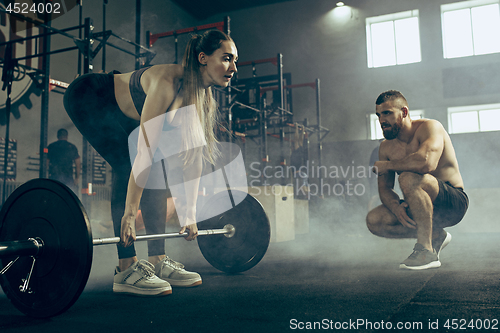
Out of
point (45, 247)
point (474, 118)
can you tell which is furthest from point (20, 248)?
point (474, 118)

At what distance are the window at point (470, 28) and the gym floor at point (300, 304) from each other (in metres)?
6.89

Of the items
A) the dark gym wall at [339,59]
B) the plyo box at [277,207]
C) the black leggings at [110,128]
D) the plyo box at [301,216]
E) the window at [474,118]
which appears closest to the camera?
the black leggings at [110,128]

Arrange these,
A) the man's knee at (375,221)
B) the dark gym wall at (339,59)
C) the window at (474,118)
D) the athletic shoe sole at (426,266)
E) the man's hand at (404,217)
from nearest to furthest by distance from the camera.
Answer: the athletic shoe sole at (426,266), the man's hand at (404,217), the man's knee at (375,221), the dark gym wall at (339,59), the window at (474,118)

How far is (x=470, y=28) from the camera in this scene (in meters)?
7.40

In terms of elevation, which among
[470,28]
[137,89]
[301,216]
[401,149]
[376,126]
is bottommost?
[301,216]

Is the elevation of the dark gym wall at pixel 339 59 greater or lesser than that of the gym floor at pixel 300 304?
greater

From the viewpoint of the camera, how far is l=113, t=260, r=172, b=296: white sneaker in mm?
1229

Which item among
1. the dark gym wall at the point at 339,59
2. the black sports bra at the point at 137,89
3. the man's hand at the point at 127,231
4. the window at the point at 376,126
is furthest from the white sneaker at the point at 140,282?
the window at the point at 376,126

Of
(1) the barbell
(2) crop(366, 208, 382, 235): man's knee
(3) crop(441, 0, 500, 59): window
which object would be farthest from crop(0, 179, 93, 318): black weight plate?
(3) crop(441, 0, 500, 59): window

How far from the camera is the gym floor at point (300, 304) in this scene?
85 cm

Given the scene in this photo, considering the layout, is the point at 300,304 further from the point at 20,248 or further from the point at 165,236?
the point at 20,248

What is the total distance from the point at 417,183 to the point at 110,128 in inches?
49.6

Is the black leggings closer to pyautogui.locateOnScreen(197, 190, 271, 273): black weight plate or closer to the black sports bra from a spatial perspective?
the black sports bra

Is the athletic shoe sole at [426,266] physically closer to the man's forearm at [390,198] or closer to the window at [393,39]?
the man's forearm at [390,198]
